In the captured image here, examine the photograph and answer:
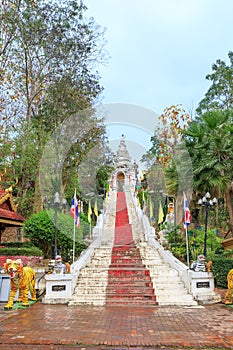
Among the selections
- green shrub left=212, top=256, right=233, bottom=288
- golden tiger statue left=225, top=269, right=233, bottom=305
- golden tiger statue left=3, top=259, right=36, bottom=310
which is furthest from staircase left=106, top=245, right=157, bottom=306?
green shrub left=212, top=256, right=233, bottom=288

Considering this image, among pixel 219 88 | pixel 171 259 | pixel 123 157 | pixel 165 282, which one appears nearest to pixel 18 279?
pixel 165 282

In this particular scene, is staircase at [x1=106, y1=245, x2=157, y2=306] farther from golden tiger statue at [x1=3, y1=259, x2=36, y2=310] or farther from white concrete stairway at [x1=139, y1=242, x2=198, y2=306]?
golden tiger statue at [x1=3, y1=259, x2=36, y2=310]

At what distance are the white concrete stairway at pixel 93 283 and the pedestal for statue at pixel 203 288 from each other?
9.60 feet

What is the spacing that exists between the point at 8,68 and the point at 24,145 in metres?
4.90

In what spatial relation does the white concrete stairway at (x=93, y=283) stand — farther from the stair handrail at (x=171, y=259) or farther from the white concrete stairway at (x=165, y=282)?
the stair handrail at (x=171, y=259)

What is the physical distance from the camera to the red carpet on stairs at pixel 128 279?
1045 centimetres

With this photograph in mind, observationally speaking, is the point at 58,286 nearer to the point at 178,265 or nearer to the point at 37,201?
the point at 178,265

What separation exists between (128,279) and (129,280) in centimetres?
9

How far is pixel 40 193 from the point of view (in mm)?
20094

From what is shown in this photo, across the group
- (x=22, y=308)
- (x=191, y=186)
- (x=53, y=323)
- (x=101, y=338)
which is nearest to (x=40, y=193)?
(x=191, y=186)

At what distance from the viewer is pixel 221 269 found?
13.0m

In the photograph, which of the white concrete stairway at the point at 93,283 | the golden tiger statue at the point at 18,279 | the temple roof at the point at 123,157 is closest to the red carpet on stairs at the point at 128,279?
the white concrete stairway at the point at 93,283

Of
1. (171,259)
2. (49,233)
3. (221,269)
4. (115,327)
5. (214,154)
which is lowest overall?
(115,327)

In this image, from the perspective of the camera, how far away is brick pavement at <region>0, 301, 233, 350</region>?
6082mm
